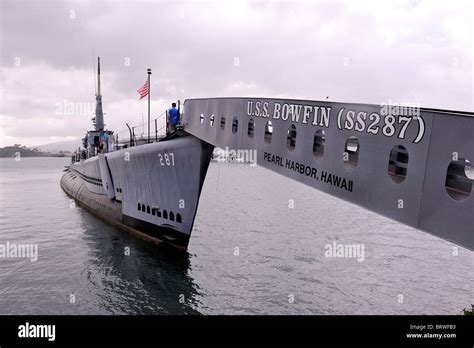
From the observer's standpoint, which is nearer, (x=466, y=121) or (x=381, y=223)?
(x=466, y=121)

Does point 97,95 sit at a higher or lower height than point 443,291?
higher

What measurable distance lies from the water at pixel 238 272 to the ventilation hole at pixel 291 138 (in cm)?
726

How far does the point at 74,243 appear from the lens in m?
25.1

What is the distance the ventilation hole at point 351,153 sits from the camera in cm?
899

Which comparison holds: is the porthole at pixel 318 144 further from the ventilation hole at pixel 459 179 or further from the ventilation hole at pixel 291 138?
the ventilation hole at pixel 459 179

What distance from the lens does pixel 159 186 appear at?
22281 millimetres

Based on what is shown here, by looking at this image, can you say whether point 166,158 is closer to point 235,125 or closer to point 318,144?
point 235,125


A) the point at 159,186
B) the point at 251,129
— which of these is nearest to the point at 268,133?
the point at 251,129

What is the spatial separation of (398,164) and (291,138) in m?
3.73

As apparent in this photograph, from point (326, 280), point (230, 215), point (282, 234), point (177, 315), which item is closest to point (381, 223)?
point (282, 234)

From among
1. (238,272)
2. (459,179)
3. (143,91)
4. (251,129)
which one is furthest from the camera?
(143,91)

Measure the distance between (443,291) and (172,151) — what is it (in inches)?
653

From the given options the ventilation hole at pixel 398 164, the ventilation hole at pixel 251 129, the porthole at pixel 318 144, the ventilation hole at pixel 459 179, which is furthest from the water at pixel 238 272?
the ventilation hole at pixel 459 179

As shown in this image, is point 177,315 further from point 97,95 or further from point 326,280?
point 97,95
